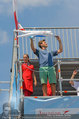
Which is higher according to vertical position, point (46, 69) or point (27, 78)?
point (46, 69)

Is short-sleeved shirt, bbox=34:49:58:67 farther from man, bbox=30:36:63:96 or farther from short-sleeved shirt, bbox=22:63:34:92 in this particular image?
short-sleeved shirt, bbox=22:63:34:92

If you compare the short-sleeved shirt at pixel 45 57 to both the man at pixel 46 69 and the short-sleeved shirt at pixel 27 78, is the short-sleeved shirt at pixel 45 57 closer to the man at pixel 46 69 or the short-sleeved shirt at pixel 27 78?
the man at pixel 46 69

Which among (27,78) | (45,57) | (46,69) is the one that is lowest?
(27,78)

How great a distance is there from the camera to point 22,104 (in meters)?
7.11

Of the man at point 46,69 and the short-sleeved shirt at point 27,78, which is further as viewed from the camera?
the short-sleeved shirt at point 27,78

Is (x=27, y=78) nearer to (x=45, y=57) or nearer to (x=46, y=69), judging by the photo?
(x=46, y=69)

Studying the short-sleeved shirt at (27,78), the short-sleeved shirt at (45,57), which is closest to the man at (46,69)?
the short-sleeved shirt at (45,57)

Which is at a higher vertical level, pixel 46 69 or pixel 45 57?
pixel 45 57

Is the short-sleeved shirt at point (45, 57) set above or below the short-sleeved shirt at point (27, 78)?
above

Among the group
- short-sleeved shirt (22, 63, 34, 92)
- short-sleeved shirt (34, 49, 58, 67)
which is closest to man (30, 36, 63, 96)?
short-sleeved shirt (34, 49, 58, 67)

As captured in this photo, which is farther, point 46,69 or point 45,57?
point 45,57

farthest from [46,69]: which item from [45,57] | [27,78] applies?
[27,78]

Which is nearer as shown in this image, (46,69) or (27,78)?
(46,69)

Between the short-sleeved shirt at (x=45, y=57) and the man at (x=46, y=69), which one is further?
the short-sleeved shirt at (x=45, y=57)
